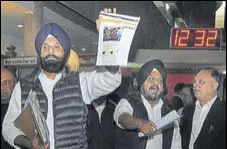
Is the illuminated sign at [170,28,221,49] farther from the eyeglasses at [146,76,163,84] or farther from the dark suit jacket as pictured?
the eyeglasses at [146,76,163,84]

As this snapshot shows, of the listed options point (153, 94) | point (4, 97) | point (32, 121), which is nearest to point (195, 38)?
point (153, 94)

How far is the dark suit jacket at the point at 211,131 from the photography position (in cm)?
194

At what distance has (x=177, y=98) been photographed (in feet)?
7.41

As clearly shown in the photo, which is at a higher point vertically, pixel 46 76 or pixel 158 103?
pixel 46 76

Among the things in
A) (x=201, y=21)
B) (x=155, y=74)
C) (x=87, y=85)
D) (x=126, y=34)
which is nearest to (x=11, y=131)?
(x=87, y=85)

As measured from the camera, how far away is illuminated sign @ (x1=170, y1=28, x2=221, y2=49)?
2.56 metres

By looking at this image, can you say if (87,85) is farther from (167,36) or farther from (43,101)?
(167,36)

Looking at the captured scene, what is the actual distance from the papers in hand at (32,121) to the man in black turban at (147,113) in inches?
16.3

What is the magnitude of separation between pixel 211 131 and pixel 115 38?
80 cm

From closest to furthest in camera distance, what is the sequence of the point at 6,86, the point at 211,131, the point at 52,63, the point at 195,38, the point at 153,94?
the point at 52,63 → the point at 153,94 → the point at 211,131 → the point at 6,86 → the point at 195,38

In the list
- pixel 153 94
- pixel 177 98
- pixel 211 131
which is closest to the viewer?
pixel 153 94

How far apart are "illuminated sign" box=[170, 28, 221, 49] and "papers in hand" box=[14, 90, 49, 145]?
1.32 metres

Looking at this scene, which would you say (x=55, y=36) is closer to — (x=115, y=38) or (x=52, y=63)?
(x=52, y=63)

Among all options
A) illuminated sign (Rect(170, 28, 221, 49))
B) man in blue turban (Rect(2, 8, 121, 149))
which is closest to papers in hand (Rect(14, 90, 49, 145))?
man in blue turban (Rect(2, 8, 121, 149))
